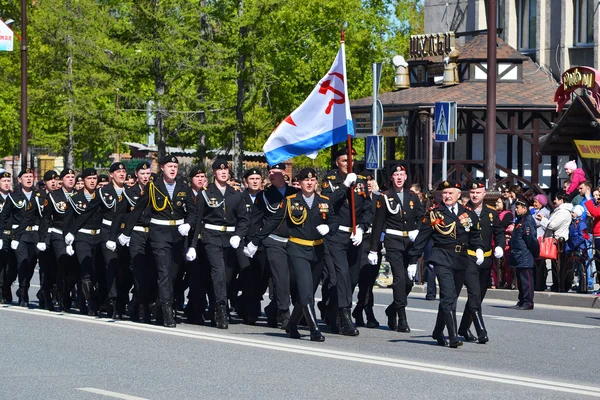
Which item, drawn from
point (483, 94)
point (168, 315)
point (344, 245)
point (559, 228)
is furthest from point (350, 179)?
point (483, 94)

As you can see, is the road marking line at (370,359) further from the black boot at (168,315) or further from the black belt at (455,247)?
the black belt at (455,247)

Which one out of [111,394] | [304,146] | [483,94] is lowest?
[111,394]

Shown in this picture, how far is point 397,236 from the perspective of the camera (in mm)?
16031

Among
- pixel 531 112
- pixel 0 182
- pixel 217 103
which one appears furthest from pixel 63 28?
pixel 0 182

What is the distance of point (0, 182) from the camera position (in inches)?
805

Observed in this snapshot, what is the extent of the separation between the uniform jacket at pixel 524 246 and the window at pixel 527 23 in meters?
21.8

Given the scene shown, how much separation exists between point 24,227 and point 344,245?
594 cm

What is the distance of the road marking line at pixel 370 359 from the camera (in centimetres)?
1144

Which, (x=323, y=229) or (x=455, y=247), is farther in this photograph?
(x=323, y=229)

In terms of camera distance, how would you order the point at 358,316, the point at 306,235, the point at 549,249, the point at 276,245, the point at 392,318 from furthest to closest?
the point at 549,249, the point at 358,316, the point at 392,318, the point at 276,245, the point at 306,235

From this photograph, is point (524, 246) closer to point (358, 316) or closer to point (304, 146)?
point (358, 316)

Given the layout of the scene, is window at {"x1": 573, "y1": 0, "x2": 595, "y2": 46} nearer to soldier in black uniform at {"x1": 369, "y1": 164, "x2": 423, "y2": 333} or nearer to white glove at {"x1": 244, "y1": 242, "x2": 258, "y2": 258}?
soldier in black uniform at {"x1": 369, "y1": 164, "x2": 423, "y2": 333}

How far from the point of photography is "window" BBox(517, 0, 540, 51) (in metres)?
41.5

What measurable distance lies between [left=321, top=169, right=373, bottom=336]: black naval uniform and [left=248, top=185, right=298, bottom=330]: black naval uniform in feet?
1.67
